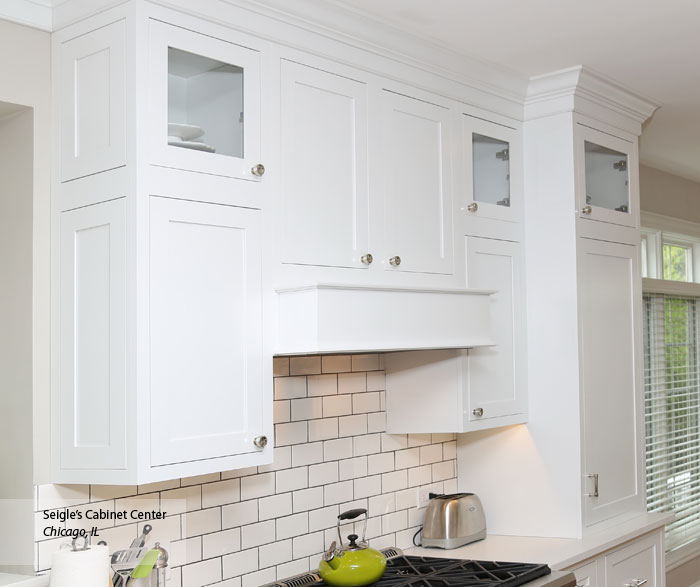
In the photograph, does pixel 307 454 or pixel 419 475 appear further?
pixel 419 475

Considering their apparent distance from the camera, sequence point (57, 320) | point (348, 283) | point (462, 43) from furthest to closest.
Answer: point (462, 43), point (348, 283), point (57, 320)

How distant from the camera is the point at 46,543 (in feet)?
7.55

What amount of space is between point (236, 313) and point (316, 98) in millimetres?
742

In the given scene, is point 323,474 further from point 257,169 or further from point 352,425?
point 257,169

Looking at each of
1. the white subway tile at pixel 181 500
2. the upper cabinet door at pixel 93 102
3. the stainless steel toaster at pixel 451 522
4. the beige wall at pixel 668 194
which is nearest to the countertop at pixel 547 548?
the stainless steel toaster at pixel 451 522

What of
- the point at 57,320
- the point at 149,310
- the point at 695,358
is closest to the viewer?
the point at 149,310

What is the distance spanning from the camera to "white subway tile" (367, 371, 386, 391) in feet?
10.9

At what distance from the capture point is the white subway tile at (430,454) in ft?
11.6

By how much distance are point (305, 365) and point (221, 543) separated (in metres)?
0.68

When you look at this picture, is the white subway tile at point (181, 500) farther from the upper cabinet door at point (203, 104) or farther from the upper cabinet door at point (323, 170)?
the upper cabinet door at point (203, 104)

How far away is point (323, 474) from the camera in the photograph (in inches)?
122

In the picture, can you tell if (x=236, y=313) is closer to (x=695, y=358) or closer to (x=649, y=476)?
(x=649, y=476)

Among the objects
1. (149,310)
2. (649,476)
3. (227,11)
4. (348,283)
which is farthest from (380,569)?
(649,476)

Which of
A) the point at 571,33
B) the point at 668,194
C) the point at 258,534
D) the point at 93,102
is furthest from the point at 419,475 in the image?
the point at 668,194
